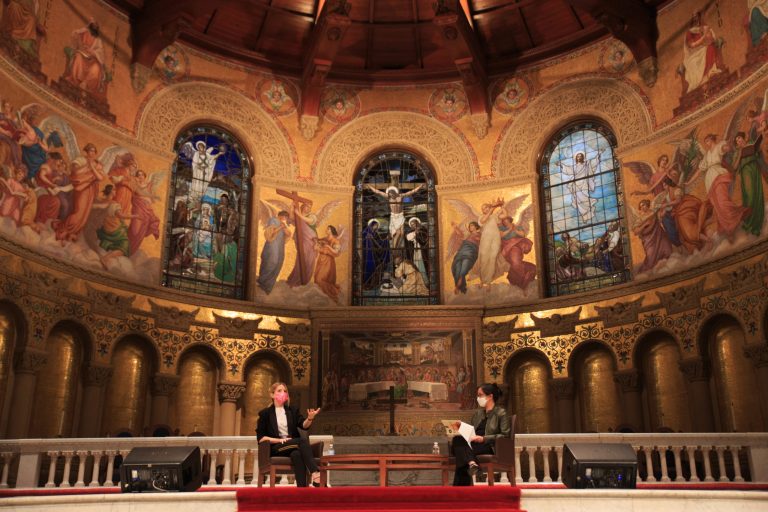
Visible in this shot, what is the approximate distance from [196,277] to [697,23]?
12127 mm

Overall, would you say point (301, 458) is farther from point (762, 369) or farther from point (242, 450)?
point (762, 369)

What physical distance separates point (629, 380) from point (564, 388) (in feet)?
4.62

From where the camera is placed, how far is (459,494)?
7.77m

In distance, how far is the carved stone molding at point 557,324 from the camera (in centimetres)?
1650

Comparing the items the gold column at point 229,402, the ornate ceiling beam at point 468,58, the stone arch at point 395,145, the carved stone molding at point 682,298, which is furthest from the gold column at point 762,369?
the gold column at point 229,402

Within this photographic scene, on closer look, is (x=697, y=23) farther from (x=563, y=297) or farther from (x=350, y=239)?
(x=350, y=239)

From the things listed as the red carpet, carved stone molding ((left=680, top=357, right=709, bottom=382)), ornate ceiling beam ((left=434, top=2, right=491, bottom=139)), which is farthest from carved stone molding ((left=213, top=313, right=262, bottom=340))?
the red carpet

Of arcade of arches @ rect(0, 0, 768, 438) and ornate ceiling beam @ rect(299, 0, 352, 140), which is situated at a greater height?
ornate ceiling beam @ rect(299, 0, 352, 140)

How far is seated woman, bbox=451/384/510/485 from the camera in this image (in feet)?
29.5

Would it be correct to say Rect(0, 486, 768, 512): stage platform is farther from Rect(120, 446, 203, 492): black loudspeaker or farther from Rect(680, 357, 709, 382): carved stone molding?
Rect(680, 357, 709, 382): carved stone molding

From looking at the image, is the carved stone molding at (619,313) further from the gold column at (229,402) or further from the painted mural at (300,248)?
the gold column at (229,402)

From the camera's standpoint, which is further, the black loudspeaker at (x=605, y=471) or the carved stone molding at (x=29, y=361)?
the carved stone molding at (x=29, y=361)

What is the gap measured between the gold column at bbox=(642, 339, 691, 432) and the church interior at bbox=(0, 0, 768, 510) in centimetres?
6

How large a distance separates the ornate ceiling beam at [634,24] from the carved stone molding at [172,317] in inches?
425
